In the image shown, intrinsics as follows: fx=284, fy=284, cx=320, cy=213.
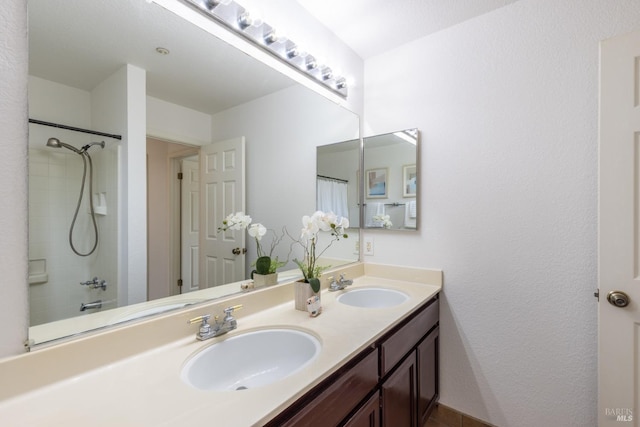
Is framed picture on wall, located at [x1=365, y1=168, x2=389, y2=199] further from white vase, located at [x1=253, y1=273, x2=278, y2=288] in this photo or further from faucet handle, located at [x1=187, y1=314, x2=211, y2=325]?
faucet handle, located at [x1=187, y1=314, x2=211, y2=325]

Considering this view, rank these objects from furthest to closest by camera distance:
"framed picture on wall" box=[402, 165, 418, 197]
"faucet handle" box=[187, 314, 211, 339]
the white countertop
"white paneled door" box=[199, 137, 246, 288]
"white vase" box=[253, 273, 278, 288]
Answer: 1. "framed picture on wall" box=[402, 165, 418, 197]
2. "white vase" box=[253, 273, 278, 288]
3. "white paneled door" box=[199, 137, 246, 288]
4. "faucet handle" box=[187, 314, 211, 339]
5. the white countertop

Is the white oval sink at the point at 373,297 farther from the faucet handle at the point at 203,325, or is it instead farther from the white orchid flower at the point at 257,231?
the faucet handle at the point at 203,325

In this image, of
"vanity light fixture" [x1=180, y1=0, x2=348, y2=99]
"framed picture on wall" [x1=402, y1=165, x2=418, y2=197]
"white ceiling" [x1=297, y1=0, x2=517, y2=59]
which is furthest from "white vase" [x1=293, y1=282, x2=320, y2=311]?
"white ceiling" [x1=297, y1=0, x2=517, y2=59]

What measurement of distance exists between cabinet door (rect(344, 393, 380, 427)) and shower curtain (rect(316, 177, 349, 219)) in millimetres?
1046

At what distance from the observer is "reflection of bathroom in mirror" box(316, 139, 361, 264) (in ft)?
6.00

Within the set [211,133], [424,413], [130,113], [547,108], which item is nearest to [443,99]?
[547,108]

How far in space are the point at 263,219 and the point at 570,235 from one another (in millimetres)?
1499

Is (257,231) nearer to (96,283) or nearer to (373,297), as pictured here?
(96,283)

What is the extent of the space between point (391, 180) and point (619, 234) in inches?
43.2

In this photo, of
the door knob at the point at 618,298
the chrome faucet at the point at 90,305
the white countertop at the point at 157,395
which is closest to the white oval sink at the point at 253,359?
the white countertop at the point at 157,395

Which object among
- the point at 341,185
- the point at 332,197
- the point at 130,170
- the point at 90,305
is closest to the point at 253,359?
the point at 90,305

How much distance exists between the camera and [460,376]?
65.6 inches

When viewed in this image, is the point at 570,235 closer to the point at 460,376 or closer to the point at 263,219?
the point at 460,376

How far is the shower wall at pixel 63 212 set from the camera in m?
0.78
